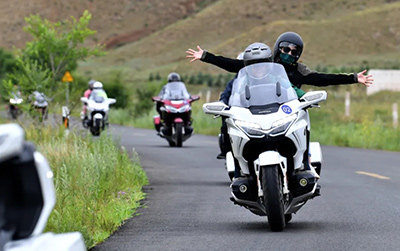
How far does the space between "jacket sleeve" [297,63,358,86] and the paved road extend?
1.34m

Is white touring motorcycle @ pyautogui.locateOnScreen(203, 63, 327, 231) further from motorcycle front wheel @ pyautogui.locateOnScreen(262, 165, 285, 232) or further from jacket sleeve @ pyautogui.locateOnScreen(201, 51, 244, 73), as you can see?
jacket sleeve @ pyautogui.locateOnScreen(201, 51, 244, 73)

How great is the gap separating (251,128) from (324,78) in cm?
163

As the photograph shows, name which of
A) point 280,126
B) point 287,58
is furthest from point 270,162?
point 287,58

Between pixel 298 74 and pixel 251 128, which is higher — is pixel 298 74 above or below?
above

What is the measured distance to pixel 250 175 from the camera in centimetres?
948

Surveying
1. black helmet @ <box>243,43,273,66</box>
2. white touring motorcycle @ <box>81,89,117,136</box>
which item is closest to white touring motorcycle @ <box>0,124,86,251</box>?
black helmet @ <box>243,43,273,66</box>

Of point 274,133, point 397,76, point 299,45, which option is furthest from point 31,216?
point 397,76

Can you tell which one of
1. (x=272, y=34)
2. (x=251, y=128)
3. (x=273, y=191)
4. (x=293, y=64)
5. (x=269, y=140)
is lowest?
(x=272, y=34)

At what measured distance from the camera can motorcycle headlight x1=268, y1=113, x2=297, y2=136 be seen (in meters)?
9.04

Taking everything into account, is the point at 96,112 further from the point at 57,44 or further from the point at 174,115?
the point at 57,44

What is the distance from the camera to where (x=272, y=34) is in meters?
123

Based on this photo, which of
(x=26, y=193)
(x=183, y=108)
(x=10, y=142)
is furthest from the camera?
(x=183, y=108)

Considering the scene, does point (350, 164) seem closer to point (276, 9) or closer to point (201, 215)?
point (201, 215)

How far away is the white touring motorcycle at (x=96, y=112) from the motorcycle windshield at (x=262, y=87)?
18.6m
